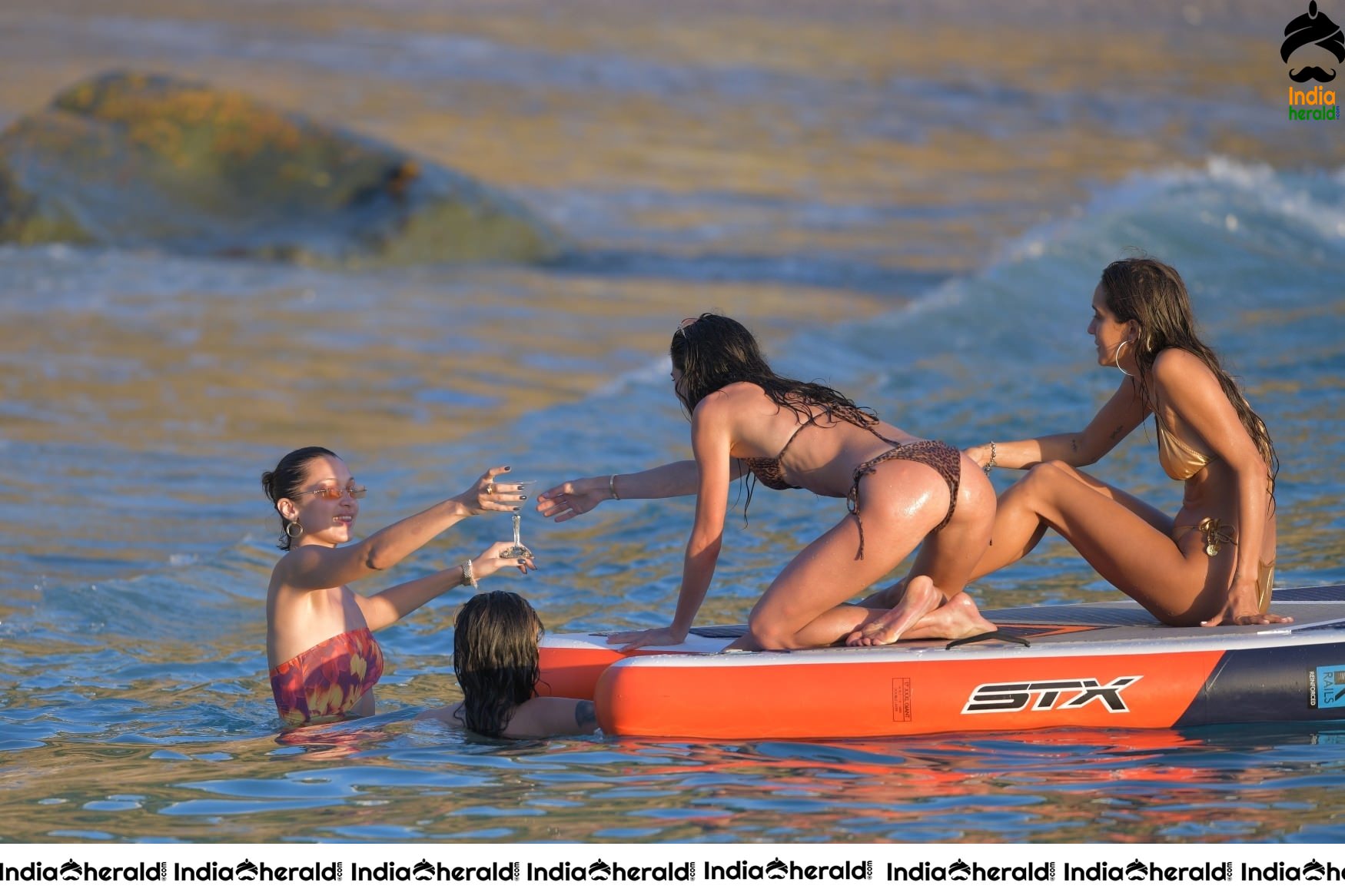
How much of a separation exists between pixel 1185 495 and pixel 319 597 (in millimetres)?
3037

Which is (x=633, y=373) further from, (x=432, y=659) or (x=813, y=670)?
(x=813, y=670)

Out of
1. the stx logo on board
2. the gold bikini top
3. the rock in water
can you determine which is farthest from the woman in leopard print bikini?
the rock in water

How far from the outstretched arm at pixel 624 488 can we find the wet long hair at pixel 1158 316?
4.68ft

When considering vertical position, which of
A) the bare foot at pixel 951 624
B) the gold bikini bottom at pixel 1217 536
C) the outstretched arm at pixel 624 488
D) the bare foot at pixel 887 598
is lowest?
the bare foot at pixel 951 624

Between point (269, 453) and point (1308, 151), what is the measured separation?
17.2 metres

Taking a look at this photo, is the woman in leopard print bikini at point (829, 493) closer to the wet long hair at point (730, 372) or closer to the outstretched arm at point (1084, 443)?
the wet long hair at point (730, 372)

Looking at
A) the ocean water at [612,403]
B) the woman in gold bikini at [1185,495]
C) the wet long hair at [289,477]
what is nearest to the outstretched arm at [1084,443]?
the woman in gold bikini at [1185,495]

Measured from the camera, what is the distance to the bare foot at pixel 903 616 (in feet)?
18.0

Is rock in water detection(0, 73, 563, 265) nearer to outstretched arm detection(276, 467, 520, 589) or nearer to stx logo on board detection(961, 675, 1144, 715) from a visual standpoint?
outstretched arm detection(276, 467, 520, 589)

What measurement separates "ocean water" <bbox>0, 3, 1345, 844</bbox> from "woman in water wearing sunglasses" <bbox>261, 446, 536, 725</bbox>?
22 centimetres

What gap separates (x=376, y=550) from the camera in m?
5.26

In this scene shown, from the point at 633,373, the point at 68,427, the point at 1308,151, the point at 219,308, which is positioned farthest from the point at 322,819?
the point at 1308,151

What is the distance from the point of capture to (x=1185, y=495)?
18.5 ft

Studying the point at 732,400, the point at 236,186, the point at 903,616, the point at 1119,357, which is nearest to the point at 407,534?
the point at 732,400
